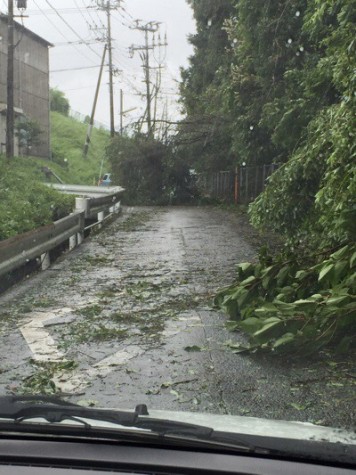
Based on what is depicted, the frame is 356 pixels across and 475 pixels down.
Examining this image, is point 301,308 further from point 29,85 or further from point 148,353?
point 29,85

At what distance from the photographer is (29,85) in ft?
193

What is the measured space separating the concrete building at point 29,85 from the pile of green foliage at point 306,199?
111ft

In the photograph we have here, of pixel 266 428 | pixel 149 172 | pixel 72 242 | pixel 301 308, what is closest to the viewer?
pixel 266 428

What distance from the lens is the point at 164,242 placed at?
1548 cm

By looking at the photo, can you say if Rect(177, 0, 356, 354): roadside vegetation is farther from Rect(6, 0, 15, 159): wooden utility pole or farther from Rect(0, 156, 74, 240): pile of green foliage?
Rect(6, 0, 15, 159): wooden utility pole

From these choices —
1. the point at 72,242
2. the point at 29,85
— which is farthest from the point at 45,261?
the point at 29,85

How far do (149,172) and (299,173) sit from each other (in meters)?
25.6

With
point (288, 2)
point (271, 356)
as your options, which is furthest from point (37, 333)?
point (288, 2)

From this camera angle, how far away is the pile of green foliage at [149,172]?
115ft

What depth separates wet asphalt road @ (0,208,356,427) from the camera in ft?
16.0

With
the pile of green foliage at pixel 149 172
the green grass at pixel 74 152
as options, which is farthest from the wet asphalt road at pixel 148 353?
the green grass at pixel 74 152

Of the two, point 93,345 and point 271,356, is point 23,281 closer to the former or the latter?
point 93,345

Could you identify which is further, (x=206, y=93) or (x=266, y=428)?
(x=206, y=93)

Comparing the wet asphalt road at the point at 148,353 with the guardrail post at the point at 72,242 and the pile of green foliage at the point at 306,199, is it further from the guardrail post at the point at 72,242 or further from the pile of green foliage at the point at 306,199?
the guardrail post at the point at 72,242
